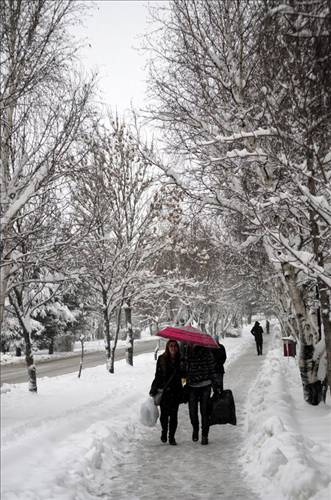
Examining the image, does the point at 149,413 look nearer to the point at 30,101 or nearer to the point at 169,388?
the point at 169,388

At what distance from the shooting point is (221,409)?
7.64 metres

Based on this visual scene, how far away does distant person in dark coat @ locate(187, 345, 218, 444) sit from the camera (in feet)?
25.0

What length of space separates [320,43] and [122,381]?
13577 mm

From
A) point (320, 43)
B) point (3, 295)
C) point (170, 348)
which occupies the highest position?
point (320, 43)

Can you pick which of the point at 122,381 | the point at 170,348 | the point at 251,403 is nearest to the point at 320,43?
the point at 170,348

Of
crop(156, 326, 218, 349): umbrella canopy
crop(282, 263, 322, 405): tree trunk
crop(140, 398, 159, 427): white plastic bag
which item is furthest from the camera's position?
crop(282, 263, 322, 405): tree trunk

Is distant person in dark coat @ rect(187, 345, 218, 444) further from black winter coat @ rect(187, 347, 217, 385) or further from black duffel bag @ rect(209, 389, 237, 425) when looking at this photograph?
black duffel bag @ rect(209, 389, 237, 425)

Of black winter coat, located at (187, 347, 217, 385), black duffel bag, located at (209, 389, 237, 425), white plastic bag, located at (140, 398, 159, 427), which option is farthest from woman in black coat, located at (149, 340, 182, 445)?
black duffel bag, located at (209, 389, 237, 425)

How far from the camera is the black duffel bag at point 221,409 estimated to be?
7629 mm

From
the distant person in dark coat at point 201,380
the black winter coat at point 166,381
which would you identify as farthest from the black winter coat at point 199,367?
the black winter coat at point 166,381

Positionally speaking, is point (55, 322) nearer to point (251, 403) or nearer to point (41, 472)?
point (251, 403)

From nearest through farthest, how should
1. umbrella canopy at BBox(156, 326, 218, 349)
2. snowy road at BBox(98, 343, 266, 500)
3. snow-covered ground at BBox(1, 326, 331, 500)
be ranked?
snow-covered ground at BBox(1, 326, 331, 500) → snowy road at BBox(98, 343, 266, 500) → umbrella canopy at BBox(156, 326, 218, 349)

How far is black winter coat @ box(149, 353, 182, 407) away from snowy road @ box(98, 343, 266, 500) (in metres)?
0.69

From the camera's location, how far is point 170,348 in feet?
26.1
